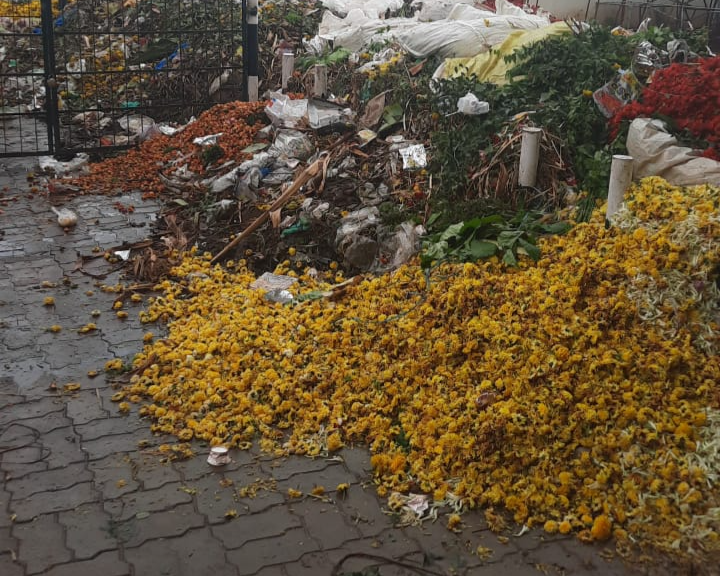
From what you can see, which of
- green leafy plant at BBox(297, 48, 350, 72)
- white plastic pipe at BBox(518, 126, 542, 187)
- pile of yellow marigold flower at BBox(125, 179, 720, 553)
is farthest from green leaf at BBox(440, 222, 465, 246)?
green leafy plant at BBox(297, 48, 350, 72)

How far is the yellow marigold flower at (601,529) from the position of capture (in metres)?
3.69

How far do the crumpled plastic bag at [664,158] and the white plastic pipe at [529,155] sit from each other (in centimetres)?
69

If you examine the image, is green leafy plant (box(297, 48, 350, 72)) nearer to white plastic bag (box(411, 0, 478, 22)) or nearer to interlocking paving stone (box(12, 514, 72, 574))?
white plastic bag (box(411, 0, 478, 22))

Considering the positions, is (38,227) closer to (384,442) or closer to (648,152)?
(384,442)

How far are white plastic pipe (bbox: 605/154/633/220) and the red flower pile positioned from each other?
0.55m

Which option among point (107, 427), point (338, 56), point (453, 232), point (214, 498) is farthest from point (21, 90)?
point (214, 498)

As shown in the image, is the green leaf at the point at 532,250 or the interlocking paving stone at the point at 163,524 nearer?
the interlocking paving stone at the point at 163,524

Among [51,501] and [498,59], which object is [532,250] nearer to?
[51,501]

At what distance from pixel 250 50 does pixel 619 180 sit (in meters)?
6.60

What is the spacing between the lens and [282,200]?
7.21m

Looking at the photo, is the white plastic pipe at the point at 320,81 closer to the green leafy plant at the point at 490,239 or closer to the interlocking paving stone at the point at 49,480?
the green leafy plant at the point at 490,239

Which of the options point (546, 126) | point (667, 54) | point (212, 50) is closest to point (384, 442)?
point (546, 126)

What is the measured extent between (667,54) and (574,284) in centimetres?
316

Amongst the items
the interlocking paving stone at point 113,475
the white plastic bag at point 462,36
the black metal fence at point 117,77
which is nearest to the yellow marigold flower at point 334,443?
the interlocking paving stone at point 113,475
